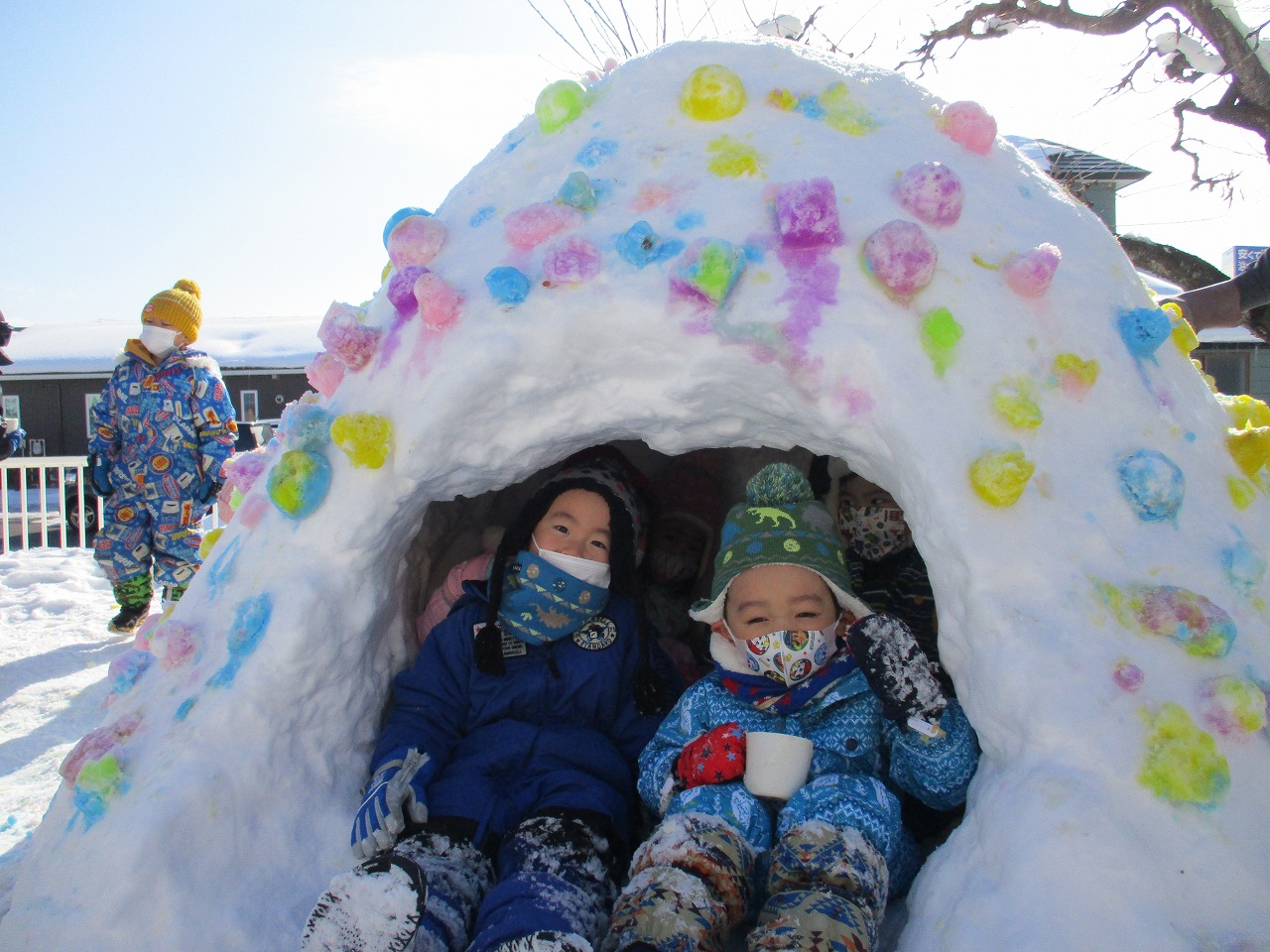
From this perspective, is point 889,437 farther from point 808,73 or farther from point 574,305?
point 808,73

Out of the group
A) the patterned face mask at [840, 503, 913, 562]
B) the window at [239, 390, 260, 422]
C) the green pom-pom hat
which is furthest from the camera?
the window at [239, 390, 260, 422]

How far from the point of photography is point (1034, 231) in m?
2.04

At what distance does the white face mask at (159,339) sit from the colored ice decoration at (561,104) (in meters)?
3.14

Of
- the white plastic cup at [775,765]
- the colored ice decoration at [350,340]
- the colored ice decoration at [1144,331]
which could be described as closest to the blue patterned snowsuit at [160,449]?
the colored ice decoration at [350,340]

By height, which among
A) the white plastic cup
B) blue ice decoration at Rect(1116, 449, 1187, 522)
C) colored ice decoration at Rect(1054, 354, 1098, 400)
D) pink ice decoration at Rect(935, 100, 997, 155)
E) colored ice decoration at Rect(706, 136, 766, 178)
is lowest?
the white plastic cup

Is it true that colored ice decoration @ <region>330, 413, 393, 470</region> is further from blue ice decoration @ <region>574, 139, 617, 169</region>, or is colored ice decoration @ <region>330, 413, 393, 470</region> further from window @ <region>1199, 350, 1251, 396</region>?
window @ <region>1199, 350, 1251, 396</region>

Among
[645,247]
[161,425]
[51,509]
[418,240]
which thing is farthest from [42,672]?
[51,509]

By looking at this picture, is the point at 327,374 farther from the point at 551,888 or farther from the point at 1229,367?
the point at 1229,367

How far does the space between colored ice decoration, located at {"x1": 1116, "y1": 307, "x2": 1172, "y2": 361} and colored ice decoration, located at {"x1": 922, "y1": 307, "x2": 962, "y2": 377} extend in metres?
0.41

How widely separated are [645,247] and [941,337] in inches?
25.3

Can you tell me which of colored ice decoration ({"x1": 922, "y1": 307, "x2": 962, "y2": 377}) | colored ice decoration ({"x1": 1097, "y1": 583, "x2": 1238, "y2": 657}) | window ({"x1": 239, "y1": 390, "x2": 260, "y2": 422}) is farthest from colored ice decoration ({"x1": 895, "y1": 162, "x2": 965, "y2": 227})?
window ({"x1": 239, "y1": 390, "x2": 260, "y2": 422})

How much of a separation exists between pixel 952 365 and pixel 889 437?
0.19 meters

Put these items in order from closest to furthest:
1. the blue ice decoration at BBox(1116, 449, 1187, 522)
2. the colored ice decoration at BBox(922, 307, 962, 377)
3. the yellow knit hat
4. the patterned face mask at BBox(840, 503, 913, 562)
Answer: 1. the blue ice decoration at BBox(1116, 449, 1187, 522)
2. the colored ice decoration at BBox(922, 307, 962, 377)
3. the patterned face mask at BBox(840, 503, 913, 562)
4. the yellow knit hat

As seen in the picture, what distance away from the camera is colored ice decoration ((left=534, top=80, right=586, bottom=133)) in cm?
235
